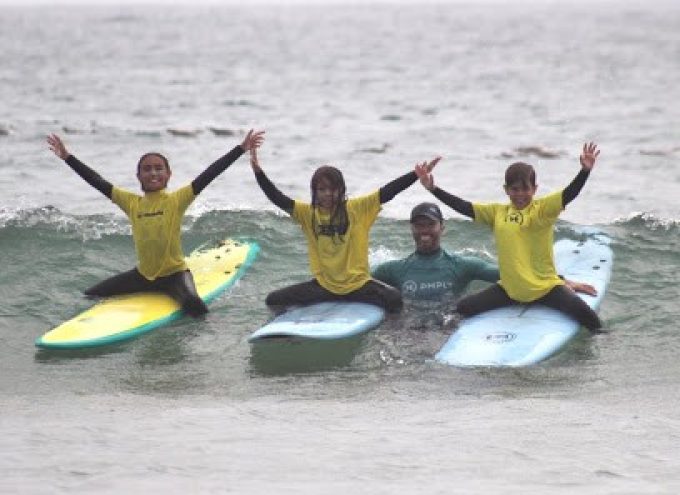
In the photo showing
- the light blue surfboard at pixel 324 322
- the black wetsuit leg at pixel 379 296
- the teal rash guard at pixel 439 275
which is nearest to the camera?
the light blue surfboard at pixel 324 322

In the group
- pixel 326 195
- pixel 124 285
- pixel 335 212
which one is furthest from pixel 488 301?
pixel 124 285

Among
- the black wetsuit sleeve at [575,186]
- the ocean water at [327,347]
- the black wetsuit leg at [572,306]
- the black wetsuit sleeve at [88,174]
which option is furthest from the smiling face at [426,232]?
the black wetsuit sleeve at [88,174]

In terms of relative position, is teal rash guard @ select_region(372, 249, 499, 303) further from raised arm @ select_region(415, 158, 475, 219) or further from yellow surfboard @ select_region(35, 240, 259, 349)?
yellow surfboard @ select_region(35, 240, 259, 349)

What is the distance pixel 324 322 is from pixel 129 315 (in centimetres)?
174

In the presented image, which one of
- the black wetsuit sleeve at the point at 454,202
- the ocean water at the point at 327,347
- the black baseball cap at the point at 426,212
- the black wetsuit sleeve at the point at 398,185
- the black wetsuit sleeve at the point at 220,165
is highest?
the black wetsuit sleeve at the point at 220,165

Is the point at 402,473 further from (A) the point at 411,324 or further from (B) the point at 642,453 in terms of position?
(A) the point at 411,324

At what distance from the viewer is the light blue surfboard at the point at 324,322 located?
8922 mm

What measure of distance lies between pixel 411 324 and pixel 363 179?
30.0 feet

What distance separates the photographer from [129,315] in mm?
9641

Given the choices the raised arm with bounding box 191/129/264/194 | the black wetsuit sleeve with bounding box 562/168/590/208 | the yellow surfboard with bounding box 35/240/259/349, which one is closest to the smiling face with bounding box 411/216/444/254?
the black wetsuit sleeve with bounding box 562/168/590/208

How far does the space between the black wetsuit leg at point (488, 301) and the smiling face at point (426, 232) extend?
2.09 feet

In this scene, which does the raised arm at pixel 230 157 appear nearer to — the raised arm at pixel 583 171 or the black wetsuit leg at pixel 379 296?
the black wetsuit leg at pixel 379 296

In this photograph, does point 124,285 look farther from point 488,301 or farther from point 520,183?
point 520,183

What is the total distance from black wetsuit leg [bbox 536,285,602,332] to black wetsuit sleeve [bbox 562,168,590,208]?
0.78m
